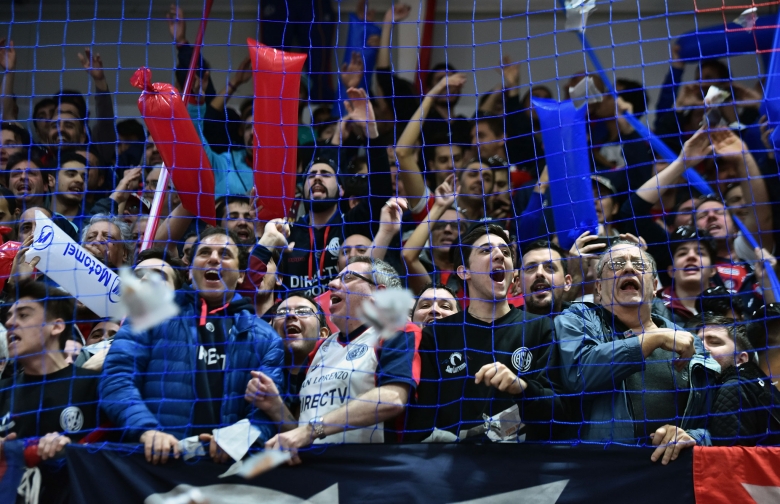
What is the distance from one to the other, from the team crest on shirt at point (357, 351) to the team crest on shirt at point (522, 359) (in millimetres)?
661

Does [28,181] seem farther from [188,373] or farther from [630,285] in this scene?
[630,285]

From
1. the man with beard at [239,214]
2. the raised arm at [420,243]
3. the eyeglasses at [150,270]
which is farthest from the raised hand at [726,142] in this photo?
the eyeglasses at [150,270]

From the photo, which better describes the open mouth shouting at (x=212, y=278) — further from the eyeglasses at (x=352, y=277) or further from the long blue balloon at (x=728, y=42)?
the long blue balloon at (x=728, y=42)

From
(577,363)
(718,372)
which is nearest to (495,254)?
(577,363)

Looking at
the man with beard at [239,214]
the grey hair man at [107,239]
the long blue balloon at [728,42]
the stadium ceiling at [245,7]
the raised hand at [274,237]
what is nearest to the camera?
the raised hand at [274,237]

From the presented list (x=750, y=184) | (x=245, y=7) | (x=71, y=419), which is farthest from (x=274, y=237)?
(x=245, y=7)

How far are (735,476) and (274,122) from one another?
2866 millimetres

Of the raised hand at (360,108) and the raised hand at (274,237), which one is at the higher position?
the raised hand at (360,108)

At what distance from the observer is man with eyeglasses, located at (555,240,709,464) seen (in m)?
3.87

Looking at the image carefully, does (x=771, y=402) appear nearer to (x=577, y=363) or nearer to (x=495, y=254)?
(x=577, y=363)

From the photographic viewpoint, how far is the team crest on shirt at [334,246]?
5.57 meters

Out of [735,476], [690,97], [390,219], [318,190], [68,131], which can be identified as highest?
[690,97]

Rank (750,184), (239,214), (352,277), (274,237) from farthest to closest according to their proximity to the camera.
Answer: (239,214) → (750,184) → (274,237) → (352,277)

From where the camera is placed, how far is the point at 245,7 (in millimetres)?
8867
